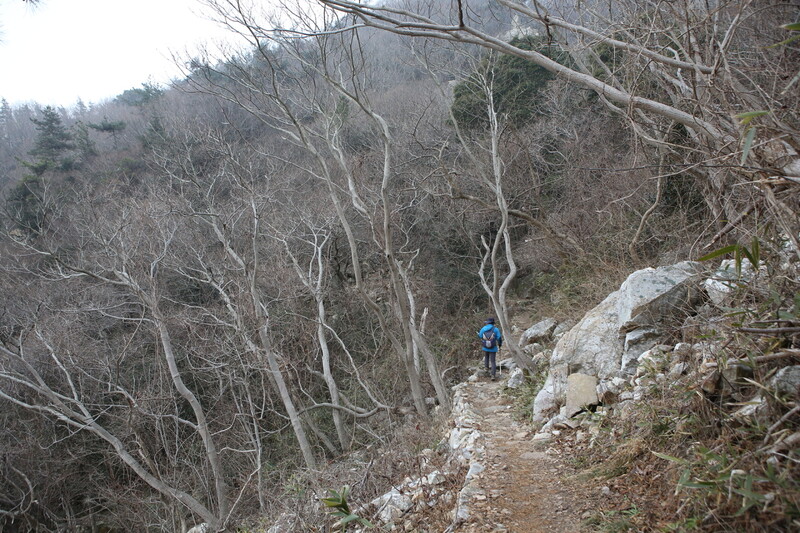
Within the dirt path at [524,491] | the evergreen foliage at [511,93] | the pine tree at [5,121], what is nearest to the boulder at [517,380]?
the dirt path at [524,491]

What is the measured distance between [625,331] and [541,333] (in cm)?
482

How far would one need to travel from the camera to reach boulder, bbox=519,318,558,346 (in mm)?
10336

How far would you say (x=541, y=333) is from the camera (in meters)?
10.4

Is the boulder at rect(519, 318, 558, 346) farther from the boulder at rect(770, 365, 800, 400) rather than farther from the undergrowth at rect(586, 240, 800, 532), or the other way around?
the boulder at rect(770, 365, 800, 400)

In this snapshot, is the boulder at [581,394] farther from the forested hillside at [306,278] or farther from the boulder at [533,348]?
the boulder at [533,348]

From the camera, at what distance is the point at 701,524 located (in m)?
2.35

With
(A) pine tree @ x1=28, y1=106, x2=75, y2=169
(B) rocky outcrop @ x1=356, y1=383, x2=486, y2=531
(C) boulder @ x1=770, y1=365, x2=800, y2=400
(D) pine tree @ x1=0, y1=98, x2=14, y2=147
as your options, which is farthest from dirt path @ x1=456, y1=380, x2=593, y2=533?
(D) pine tree @ x1=0, y1=98, x2=14, y2=147

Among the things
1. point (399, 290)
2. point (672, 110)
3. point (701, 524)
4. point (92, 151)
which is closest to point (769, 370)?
point (701, 524)

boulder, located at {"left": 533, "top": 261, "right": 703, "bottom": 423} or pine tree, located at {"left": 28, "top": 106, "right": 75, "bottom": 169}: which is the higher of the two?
pine tree, located at {"left": 28, "top": 106, "right": 75, "bottom": 169}

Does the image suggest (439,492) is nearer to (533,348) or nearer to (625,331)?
(625,331)

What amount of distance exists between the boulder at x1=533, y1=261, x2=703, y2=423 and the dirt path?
886mm

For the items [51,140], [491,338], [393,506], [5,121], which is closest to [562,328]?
[491,338]

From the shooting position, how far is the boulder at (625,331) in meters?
5.34

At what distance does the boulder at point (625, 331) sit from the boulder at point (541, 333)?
391 centimetres
